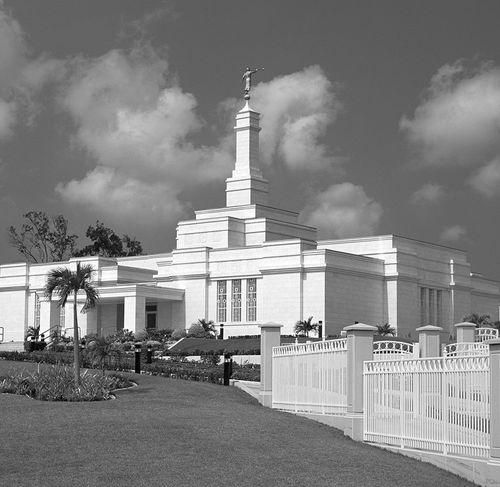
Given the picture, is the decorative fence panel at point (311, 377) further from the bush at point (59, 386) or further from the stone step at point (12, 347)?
the stone step at point (12, 347)

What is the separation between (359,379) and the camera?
17.4 metres

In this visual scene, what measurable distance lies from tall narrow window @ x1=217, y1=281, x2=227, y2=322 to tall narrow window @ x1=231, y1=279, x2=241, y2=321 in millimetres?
543

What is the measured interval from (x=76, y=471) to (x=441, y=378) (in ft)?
18.0

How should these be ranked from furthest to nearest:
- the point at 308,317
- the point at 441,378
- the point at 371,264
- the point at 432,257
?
1. the point at 432,257
2. the point at 371,264
3. the point at 308,317
4. the point at 441,378

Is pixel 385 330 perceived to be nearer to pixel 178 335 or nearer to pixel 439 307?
pixel 439 307

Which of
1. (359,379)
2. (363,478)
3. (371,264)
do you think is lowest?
(363,478)

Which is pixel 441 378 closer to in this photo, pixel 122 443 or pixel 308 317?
pixel 122 443

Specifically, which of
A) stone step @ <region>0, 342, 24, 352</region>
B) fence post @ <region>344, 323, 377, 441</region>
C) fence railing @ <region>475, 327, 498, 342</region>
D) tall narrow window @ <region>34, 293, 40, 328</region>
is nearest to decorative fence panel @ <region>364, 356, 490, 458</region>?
fence post @ <region>344, 323, 377, 441</region>

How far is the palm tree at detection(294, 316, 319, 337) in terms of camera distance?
2090 inches

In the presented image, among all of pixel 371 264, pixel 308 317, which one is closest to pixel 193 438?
pixel 308 317

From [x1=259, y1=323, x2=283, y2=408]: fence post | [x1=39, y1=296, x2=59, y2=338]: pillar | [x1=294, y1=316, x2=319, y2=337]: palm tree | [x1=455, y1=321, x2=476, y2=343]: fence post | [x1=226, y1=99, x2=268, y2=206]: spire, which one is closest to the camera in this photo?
[x1=259, y1=323, x2=283, y2=408]: fence post

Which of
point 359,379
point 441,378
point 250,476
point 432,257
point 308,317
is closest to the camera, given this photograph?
point 250,476

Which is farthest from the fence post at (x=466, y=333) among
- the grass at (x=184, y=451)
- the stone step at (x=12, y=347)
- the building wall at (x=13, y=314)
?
the building wall at (x=13, y=314)

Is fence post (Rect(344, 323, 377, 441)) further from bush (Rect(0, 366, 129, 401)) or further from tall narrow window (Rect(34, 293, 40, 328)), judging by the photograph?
tall narrow window (Rect(34, 293, 40, 328))
